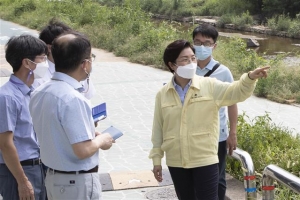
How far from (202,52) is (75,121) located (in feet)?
5.27

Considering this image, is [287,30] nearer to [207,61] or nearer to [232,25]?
[232,25]

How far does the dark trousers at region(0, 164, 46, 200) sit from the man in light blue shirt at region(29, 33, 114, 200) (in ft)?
1.63

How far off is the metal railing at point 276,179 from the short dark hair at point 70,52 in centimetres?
137

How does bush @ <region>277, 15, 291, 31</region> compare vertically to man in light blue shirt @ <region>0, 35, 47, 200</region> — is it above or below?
below

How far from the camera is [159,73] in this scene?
41.9 ft

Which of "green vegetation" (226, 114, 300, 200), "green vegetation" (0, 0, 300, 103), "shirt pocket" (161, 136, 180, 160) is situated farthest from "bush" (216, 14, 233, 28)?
"shirt pocket" (161, 136, 180, 160)

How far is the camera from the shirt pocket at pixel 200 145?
3414 millimetres

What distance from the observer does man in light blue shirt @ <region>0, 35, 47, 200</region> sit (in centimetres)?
306

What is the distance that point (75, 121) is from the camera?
2645 millimetres

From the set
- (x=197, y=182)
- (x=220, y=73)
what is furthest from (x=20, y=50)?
(x=220, y=73)

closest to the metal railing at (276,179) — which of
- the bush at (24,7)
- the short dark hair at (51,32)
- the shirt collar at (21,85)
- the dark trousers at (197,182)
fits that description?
the dark trousers at (197,182)

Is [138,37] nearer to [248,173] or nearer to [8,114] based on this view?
[248,173]

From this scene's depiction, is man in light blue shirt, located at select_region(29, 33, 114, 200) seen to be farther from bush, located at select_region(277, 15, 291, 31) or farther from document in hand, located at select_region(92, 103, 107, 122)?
bush, located at select_region(277, 15, 291, 31)

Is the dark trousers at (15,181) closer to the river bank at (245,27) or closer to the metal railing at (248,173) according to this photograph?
the metal railing at (248,173)
